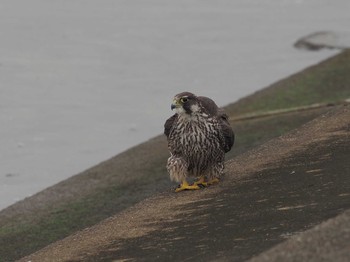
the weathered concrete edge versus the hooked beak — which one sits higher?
the hooked beak

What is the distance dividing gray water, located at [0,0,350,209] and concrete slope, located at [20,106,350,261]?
3.09 meters

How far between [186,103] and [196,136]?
275 millimetres

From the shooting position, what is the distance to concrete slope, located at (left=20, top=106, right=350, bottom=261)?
7586 millimetres

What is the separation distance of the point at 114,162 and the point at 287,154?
120 inches

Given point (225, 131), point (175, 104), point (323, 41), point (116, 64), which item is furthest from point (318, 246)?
point (323, 41)

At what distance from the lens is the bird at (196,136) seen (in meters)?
8.83

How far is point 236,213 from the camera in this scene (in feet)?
27.5

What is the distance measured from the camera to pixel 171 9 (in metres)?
21.4

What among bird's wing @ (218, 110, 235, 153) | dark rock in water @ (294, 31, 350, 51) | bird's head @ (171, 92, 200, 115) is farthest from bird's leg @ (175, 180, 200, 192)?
dark rock in water @ (294, 31, 350, 51)

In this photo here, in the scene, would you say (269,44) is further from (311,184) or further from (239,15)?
(311,184)

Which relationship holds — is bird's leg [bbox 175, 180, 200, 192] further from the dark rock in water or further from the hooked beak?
the dark rock in water

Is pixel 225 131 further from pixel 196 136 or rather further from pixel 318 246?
pixel 318 246

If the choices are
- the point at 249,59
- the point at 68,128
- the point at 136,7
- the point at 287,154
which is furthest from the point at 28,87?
the point at 287,154

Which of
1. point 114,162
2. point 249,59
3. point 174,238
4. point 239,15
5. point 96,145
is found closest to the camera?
point 174,238
